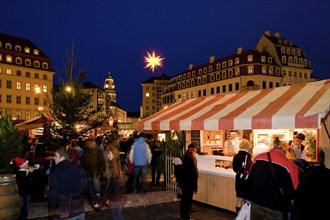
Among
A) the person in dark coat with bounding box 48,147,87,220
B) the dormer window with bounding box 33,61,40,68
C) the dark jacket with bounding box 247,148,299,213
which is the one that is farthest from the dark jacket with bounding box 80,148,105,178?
the dormer window with bounding box 33,61,40,68

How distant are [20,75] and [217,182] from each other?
199ft

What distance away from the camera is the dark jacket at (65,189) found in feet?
13.5

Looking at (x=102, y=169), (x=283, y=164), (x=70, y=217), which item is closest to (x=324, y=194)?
(x=283, y=164)

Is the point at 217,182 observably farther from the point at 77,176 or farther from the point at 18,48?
the point at 18,48

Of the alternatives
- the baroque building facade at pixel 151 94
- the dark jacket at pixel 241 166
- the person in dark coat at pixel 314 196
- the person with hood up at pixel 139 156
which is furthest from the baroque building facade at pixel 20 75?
the person in dark coat at pixel 314 196

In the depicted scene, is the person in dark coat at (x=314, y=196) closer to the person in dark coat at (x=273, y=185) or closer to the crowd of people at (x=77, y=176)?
the person in dark coat at (x=273, y=185)

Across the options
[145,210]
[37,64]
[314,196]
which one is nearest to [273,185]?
[314,196]

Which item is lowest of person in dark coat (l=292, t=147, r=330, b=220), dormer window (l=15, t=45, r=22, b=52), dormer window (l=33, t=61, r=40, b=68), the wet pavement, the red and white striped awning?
the wet pavement

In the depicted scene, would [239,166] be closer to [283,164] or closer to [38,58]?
[283,164]

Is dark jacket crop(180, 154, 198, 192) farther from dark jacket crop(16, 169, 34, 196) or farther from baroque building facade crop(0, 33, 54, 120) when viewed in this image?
baroque building facade crop(0, 33, 54, 120)

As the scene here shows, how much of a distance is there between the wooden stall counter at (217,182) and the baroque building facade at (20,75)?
53.1 m

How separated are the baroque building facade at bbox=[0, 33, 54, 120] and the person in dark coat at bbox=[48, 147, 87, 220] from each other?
56.7 m

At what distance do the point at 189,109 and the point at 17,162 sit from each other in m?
6.26

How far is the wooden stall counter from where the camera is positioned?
26.9ft
